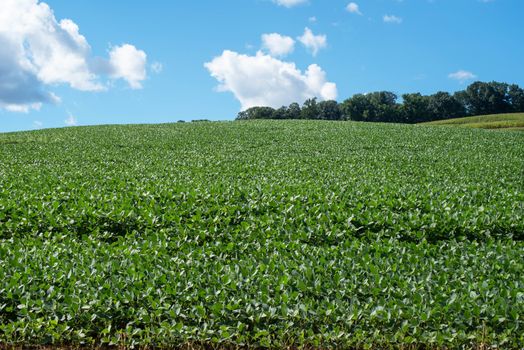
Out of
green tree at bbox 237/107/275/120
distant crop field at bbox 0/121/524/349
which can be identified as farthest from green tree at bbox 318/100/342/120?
distant crop field at bbox 0/121/524/349

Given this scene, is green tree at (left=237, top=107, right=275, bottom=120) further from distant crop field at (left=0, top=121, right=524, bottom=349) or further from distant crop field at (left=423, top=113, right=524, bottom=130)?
distant crop field at (left=0, top=121, right=524, bottom=349)

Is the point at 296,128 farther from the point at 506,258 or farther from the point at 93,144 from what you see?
the point at 506,258

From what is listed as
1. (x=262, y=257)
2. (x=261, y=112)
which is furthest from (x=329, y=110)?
(x=262, y=257)

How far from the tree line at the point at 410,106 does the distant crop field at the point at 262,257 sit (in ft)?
304

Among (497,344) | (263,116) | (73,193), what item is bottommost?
(497,344)

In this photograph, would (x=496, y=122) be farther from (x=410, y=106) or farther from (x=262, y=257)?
(x=262, y=257)

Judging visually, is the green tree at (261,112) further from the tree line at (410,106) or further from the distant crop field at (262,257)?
the distant crop field at (262,257)

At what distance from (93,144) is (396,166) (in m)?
21.9

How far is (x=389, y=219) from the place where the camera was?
1184 cm

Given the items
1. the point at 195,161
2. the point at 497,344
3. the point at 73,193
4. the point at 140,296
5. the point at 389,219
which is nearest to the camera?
the point at 497,344

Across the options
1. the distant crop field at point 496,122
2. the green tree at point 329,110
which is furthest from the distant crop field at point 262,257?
the green tree at point 329,110

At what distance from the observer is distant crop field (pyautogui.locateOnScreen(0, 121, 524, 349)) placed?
6871 millimetres

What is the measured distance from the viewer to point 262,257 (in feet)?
29.8

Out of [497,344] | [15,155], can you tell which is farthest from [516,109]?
[497,344]
